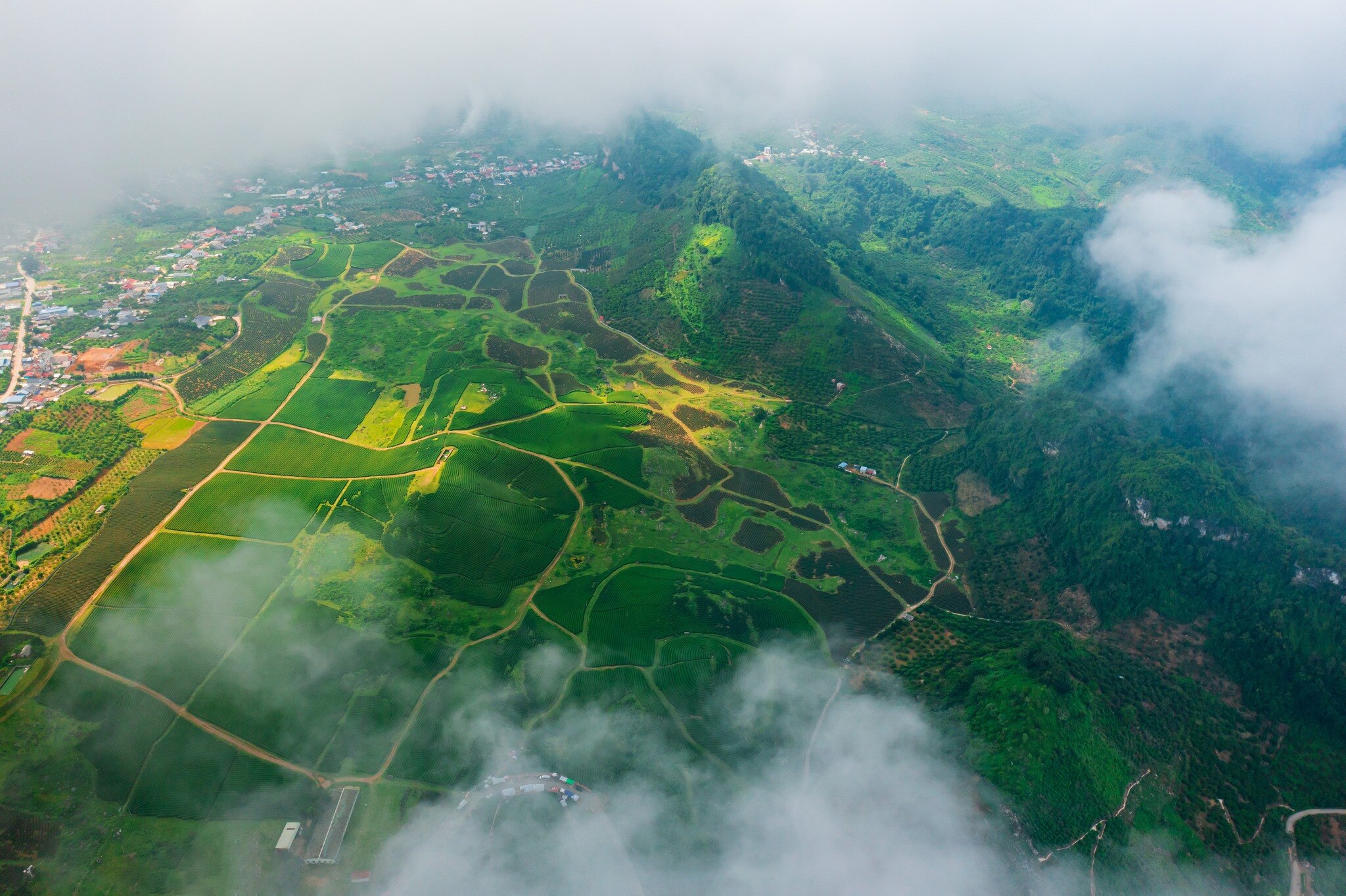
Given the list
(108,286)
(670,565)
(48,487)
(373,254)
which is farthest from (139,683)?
(373,254)

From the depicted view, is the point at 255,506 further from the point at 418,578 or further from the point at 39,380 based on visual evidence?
the point at 39,380

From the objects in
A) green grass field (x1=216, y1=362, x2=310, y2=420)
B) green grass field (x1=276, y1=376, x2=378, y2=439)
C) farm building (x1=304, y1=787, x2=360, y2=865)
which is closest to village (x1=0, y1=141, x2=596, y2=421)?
green grass field (x1=216, y1=362, x2=310, y2=420)

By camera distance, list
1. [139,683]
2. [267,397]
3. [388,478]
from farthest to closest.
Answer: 1. [267,397]
2. [388,478]
3. [139,683]

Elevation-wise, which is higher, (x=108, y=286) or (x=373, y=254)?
(x=373, y=254)

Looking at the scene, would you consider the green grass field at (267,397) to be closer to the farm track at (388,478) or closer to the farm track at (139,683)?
the farm track at (388,478)

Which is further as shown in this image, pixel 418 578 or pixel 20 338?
pixel 20 338

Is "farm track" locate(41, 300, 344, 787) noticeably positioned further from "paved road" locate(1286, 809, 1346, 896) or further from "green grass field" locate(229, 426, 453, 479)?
"paved road" locate(1286, 809, 1346, 896)

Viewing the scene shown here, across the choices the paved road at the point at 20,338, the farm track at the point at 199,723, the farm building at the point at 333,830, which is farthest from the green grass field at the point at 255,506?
the paved road at the point at 20,338

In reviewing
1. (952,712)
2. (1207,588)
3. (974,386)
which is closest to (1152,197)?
(974,386)
